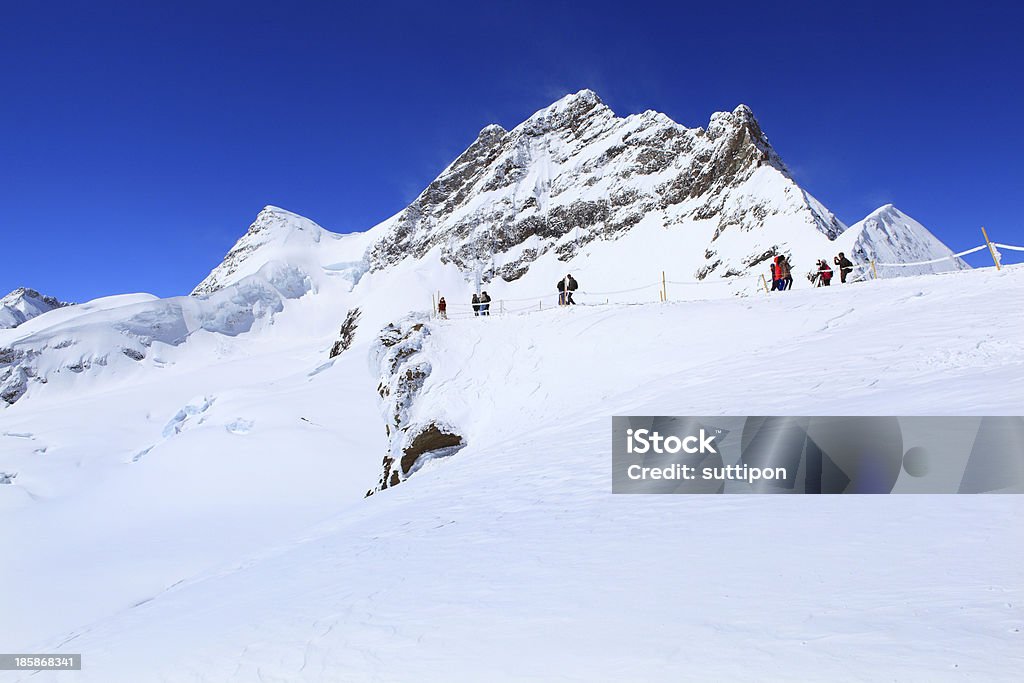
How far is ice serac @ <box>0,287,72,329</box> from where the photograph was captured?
132087mm

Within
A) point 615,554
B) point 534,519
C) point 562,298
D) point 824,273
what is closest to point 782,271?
point 824,273

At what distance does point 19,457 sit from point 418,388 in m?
28.8

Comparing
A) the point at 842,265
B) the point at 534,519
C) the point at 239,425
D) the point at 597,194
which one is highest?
the point at 597,194

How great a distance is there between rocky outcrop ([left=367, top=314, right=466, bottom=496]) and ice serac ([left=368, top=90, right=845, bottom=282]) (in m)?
33.9

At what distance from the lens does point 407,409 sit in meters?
19.5

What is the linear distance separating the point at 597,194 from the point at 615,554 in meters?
76.6

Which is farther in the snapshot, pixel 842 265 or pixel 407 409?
pixel 407 409

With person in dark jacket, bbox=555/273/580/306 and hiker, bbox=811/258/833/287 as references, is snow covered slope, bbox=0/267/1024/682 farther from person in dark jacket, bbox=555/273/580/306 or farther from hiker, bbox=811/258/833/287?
person in dark jacket, bbox=555/273/580/306

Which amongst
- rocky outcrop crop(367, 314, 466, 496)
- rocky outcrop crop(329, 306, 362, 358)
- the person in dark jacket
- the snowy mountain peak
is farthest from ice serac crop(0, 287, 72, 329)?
the person in dark jacket

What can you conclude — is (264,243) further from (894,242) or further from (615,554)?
(615,554)

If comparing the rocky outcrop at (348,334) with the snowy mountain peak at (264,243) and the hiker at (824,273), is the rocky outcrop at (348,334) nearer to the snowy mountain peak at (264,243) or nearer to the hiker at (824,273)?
the snowy mountain peak at (264,243)

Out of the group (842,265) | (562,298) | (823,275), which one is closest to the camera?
(842,265)

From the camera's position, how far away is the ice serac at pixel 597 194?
165 feet

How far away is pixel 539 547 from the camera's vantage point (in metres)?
4.88
